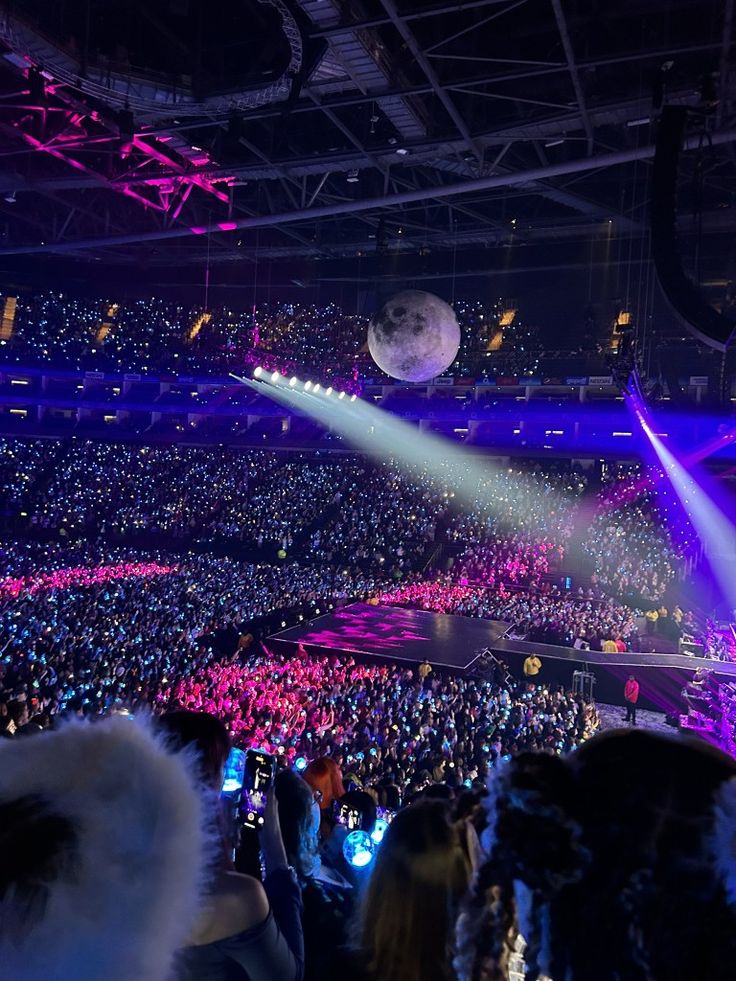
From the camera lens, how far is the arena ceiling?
10.1 m

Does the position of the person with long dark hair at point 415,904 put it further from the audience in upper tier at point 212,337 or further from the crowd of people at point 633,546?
the audience in upper tier at point 212,337

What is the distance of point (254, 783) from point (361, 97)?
11762mm

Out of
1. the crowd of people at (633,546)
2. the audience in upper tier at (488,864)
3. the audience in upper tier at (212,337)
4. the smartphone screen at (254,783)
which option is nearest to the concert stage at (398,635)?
the crowd of people at (633,546)

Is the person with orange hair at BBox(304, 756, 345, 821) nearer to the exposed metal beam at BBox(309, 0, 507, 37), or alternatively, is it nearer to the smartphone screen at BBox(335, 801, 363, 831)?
the smartphone screen at BBox(335, 801, 363, 831)

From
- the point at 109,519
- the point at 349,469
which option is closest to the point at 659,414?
the point at 349,469

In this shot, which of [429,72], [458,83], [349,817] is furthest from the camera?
[458,83]

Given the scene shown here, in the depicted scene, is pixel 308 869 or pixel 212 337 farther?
pixel 212 337

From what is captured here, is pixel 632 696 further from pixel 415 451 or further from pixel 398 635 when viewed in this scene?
pixel 415 451

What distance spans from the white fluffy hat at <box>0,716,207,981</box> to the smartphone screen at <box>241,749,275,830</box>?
6.22ft

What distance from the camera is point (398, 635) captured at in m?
15.8

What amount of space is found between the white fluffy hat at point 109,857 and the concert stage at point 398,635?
41.4ft

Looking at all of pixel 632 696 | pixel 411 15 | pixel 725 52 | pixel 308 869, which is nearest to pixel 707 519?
pixel 632 696

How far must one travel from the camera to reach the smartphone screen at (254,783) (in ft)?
9.36

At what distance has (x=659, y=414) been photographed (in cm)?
2153
